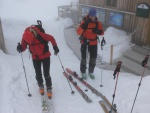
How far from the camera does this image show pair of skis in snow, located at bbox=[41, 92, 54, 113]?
5.59 metres

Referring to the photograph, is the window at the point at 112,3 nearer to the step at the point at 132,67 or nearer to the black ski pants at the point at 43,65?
the step at the point at 132,67

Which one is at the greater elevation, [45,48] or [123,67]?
[45,48]

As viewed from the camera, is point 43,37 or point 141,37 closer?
point 43,37

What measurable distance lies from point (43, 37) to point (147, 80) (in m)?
3.81

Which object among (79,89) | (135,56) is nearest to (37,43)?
(79,89)

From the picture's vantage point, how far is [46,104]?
5859mm

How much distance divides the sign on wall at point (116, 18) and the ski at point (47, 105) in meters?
7.82

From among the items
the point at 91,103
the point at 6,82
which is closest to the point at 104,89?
the point at 91,103

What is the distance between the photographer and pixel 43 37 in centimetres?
571

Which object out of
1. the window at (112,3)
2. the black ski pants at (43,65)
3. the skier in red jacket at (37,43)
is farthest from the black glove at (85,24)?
the window at (112,3)

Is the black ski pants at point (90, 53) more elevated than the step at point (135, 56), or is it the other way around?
the black ski pants at point (90, 53)

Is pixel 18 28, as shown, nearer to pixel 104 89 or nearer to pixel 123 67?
pixel 123 67

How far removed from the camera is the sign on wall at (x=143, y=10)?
31.8 feet

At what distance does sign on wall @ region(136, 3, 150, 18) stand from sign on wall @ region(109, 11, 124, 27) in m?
1.76
